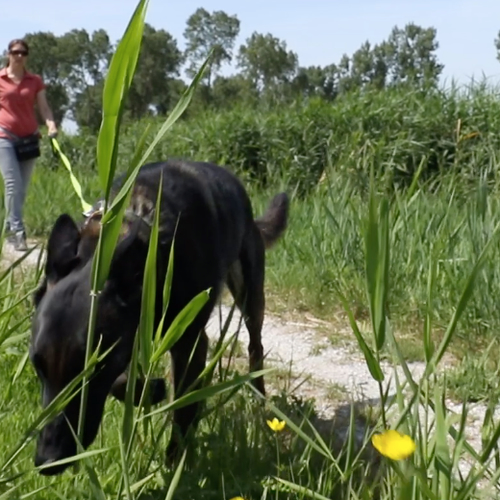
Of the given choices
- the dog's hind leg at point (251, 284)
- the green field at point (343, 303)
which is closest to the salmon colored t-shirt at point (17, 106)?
the green field at point (343, 303)

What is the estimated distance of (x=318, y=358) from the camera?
4.56m

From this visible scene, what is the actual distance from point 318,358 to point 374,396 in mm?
610

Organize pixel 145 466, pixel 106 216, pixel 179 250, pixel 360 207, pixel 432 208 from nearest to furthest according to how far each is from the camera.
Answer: pixel 106 216 → pixel 145 466 → pixel 179 250 → pixel 360 207 → pixel 432 208

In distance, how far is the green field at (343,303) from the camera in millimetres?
1573

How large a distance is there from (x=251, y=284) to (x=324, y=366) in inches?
24.8

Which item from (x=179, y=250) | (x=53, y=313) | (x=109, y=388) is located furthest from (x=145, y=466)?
(x=179, y=250)

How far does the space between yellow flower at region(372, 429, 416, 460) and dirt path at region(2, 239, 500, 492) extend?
2117mm

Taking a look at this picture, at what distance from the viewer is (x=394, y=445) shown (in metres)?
1.24

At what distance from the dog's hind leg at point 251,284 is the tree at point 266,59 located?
56.2 m

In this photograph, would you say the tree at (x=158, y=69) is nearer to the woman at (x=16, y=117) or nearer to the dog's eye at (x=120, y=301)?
the woman at (x=16, y=117)

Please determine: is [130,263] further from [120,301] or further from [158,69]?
[158,69]

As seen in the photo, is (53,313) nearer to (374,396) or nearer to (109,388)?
(109,388)

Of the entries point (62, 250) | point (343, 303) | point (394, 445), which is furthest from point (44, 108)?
point (394, 445)

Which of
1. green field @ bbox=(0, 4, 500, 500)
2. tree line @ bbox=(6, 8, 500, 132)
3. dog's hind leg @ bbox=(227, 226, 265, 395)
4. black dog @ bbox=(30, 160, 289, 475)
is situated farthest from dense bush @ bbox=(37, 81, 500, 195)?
tree line @ bbox=(6, 8, 500, 132)
